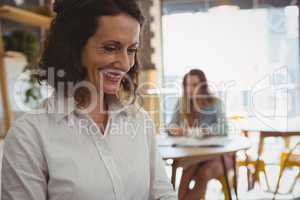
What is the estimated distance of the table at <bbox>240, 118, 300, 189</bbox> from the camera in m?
1.17

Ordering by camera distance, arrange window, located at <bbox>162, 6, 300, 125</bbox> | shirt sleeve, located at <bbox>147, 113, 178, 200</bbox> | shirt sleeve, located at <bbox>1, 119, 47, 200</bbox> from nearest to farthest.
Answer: shirt sleeve, located at <bbox>1, 119, 47, 200</bbox>, shirt sleeve, located at <bbox>147, 113, 178, 200</bbox>, window, located at <bbox>162, 6, 300, 125</bbox>

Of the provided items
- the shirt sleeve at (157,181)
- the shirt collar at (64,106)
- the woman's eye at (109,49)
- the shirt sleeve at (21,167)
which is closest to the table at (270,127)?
the shirt sleeve at (157,181)

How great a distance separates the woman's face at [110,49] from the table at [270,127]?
1.99 ft

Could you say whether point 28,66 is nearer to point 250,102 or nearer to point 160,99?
point 160,99

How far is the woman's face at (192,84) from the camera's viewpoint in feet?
3.88

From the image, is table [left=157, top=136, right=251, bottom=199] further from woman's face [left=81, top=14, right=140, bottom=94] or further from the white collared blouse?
woman's face [left=81, top=14, right=140, bottom=94]

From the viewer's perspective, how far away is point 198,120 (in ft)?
3.98

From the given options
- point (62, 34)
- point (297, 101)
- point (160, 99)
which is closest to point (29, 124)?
point (62, 34)

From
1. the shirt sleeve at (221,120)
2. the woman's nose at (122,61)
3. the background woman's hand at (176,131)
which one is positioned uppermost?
the woman's nose at (122,61)

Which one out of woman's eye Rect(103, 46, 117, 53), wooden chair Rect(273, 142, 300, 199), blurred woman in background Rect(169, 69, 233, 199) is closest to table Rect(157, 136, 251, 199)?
blurred woman in background Rect(169, 69, 233, 199)

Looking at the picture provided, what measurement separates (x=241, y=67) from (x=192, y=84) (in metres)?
0.18

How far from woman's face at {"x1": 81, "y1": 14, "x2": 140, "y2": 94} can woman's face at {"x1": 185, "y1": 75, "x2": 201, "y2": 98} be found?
1.56ft

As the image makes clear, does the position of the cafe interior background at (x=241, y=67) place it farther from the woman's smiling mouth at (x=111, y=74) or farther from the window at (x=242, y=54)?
the woman's smiling mouth at (x=111, y=74)

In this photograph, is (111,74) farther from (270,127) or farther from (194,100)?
(270,127)
